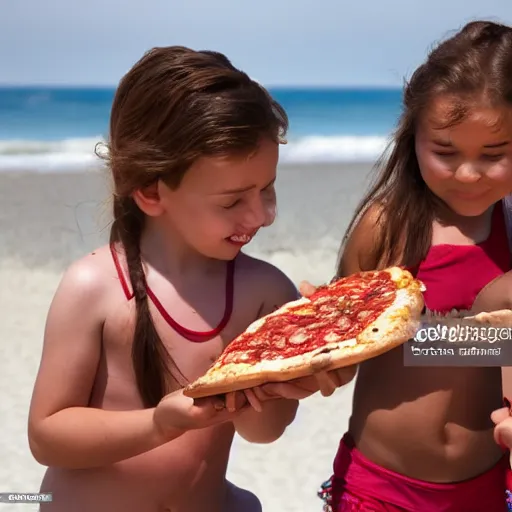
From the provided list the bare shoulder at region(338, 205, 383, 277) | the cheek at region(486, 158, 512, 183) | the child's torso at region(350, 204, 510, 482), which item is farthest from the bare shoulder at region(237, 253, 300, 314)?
the cheek at region(486, 158, 512, 183)

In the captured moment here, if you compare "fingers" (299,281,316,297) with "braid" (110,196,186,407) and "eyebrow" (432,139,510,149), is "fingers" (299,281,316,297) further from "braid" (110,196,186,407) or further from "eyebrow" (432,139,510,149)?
"eyebrow" (432,139,510,149)

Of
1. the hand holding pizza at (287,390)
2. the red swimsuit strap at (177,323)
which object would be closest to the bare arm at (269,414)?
the red swimsuit strap at (177,323)

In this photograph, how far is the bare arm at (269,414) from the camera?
223 centimetres

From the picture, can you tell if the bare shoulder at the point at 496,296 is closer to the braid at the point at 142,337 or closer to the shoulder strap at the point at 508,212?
the shoulder strap at the point at 508,212

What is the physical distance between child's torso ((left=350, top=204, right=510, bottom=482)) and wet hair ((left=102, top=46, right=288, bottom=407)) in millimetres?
551

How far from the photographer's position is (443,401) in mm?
2373

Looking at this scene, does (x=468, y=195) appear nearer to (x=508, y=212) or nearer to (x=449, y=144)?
(x=449, y=144)

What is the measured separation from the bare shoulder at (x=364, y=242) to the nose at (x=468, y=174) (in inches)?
12.2

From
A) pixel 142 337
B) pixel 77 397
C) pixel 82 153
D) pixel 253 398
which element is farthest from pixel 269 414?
pixel 82 153

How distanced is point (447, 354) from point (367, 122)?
2253 cm

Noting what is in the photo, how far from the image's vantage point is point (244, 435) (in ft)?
7.43

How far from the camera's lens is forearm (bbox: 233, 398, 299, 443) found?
2.23 metres

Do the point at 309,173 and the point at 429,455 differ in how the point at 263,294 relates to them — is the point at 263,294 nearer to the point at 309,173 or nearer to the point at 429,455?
the point at 429,455

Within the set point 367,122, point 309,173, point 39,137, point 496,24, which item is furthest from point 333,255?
point 367,122
